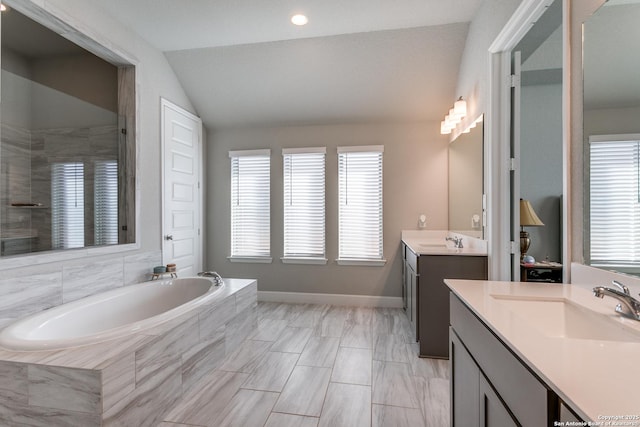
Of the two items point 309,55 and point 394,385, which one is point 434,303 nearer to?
point 394,385

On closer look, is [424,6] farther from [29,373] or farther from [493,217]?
[29,373]

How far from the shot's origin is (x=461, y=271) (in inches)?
100

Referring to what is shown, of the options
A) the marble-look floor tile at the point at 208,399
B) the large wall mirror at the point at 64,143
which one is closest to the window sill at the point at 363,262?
the marble-look floor tile at the point at 208,399

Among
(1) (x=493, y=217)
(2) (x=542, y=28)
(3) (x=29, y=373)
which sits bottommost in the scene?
(3) (x=29, y=373)

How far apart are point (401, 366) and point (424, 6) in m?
3.04

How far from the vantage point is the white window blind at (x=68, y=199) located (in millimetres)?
2734

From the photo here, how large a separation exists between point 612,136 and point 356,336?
2507 mm

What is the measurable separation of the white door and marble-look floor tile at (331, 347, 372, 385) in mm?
2203

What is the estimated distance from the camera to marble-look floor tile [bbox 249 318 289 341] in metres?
3.01

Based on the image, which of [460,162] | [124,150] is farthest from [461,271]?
[124,150]

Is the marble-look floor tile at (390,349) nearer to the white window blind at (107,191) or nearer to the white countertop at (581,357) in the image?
the white countertop at (581,357)

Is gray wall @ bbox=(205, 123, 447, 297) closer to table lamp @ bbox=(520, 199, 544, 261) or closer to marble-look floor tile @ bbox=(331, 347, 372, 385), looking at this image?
table lamp @ bbox=(520, 199, 544, 261)

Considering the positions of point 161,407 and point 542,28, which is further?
point 542,28

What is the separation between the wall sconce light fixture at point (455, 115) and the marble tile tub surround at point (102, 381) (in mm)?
3049
